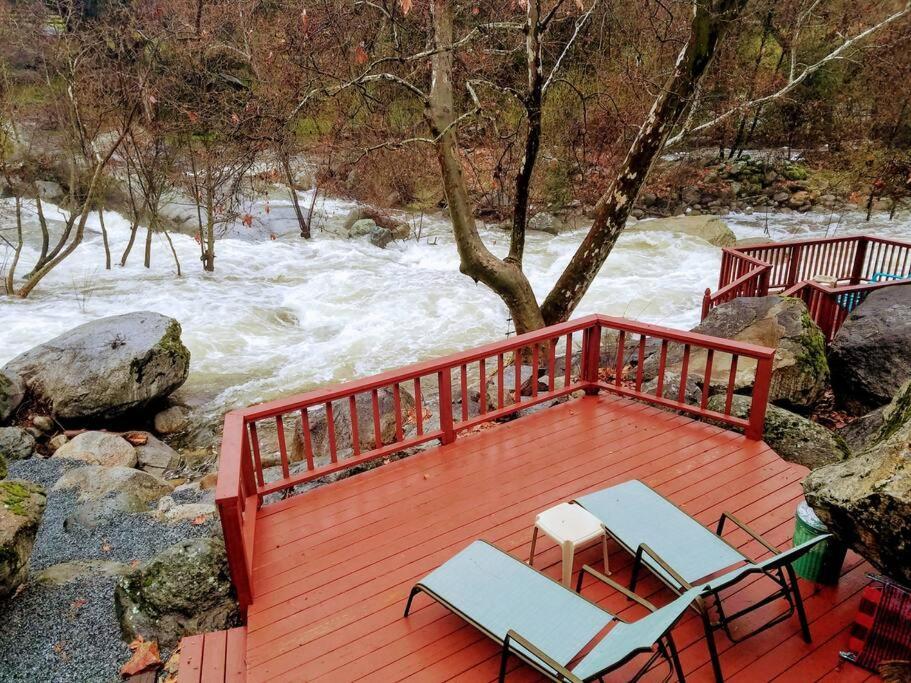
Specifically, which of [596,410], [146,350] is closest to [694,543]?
[596,410]

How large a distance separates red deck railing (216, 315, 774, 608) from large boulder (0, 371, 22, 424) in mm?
3009

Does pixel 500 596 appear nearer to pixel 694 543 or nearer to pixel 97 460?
pixel 694 543

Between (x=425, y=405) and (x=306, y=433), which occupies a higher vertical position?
(x=306, y=433)

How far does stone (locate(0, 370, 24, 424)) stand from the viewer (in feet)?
25.5

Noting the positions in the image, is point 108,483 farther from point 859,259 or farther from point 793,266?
point 859,259

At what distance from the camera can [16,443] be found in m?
7.27

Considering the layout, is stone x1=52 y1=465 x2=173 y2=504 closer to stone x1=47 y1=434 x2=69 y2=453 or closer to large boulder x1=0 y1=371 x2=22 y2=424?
stone x1=47 y1=434 x2=69 y2=453

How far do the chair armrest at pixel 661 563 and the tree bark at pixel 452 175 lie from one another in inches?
190

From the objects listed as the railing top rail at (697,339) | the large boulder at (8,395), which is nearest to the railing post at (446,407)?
the railing top rail at (697,339)

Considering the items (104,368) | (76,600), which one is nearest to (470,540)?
(76,600)

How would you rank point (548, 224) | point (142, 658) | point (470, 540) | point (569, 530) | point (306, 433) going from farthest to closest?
point (548, 224) < point (306, 433) < point (470, 540) < point (142, 658) < point (569, 530)

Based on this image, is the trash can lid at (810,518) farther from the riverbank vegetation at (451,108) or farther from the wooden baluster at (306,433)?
the riverbank vegetation at (451,108)

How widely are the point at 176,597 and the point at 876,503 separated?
12.4 feet

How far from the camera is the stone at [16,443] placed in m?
7.14
